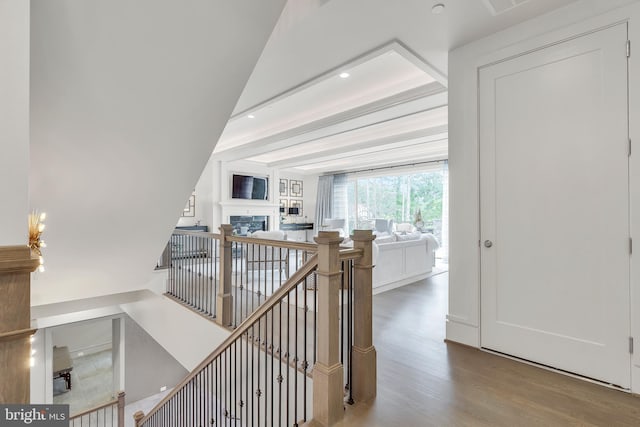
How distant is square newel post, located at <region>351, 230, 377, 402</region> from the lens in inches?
71.7

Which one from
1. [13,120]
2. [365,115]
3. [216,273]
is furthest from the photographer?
[365,115]

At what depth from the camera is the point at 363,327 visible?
182cm

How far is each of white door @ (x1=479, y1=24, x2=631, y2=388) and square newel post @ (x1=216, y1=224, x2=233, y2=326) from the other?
7.94 feet

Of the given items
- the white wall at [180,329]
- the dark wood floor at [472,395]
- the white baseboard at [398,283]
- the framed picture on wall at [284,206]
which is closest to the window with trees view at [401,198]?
the framed picture on wall at [284,206]

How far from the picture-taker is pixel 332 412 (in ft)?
5.31

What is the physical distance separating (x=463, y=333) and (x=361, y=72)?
2.94 m

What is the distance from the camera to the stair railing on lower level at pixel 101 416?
524 cm

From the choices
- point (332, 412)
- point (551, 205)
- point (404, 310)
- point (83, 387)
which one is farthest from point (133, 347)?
point (551, 205)

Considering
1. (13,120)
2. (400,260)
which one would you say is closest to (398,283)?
(400,260)

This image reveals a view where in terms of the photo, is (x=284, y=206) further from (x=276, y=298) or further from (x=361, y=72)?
(x=276, y=298)

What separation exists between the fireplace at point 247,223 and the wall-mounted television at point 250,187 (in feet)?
1.96

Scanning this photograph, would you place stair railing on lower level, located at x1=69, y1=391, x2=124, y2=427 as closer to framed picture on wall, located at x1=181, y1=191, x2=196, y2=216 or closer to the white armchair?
framed picture on wall, located at x1=181, y1=191, x2=196, y2=216

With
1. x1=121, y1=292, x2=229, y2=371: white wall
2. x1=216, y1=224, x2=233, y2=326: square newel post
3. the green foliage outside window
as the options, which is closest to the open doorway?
x1=121, y1=292, x2=229, y2=371: white wall

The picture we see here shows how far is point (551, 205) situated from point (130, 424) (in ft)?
22.7
